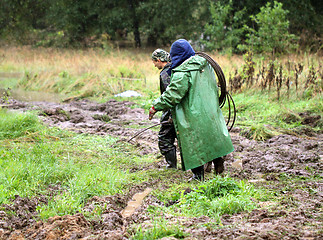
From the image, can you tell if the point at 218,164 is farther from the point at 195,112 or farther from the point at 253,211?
the point at 253,211

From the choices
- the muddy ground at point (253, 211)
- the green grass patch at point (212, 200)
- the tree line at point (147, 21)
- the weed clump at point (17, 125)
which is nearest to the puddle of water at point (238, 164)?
the muddy ground at point (253, 211)

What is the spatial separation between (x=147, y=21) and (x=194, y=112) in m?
24.4

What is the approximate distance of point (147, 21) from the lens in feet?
90.8

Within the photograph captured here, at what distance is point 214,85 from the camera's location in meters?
4.65

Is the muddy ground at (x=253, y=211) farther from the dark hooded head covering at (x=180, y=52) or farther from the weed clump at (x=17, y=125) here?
the weed clump at (x=17, y=125)

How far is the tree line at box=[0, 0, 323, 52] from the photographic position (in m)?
23.2

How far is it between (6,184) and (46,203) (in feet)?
2.01

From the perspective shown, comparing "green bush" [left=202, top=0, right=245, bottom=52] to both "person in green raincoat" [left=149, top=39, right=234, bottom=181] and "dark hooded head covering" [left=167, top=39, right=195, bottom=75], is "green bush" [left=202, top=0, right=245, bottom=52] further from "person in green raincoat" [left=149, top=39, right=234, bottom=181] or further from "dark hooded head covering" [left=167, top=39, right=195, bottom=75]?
"person in green raincoat" [left=149, top=39, right=234, bottom=181]

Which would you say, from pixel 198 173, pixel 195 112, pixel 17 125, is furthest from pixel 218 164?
pixel 17 125

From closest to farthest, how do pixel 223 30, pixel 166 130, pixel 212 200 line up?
pixel 212 200, pixel 166 130, pixel 223 30

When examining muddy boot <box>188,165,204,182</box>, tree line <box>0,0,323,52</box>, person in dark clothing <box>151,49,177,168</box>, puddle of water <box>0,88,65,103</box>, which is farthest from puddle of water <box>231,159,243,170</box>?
tree line <box>0,0,323,52</box>

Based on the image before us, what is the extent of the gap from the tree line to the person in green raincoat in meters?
16.5

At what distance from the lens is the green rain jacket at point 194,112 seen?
4441 mm

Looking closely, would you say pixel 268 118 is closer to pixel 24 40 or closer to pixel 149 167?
pixel 149 167
